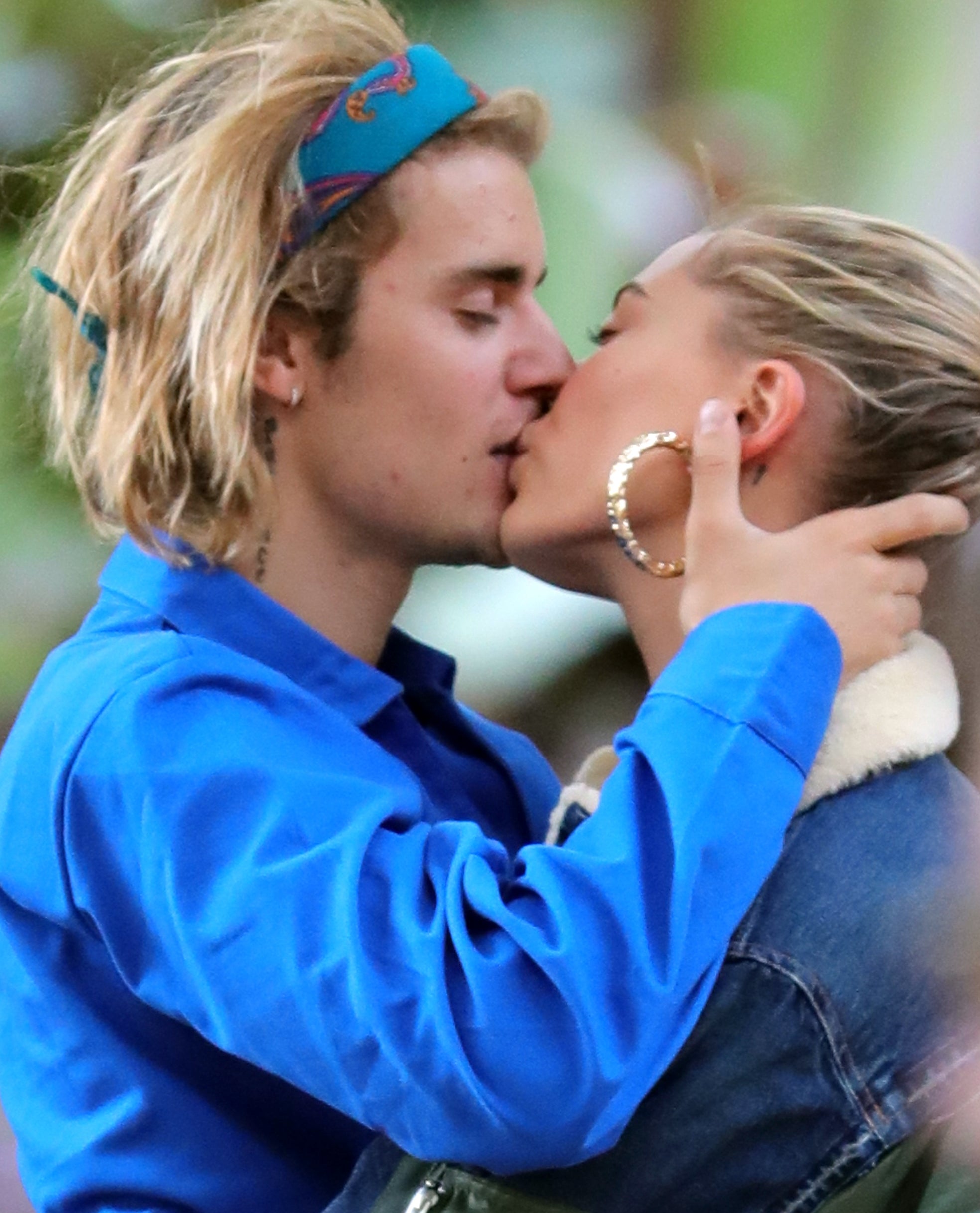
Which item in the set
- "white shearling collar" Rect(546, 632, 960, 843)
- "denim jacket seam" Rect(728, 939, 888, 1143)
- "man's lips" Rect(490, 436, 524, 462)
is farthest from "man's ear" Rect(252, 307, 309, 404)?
"denim jacket seam" Rect(728, 939, 888, 1143)

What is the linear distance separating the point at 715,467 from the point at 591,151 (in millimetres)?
342

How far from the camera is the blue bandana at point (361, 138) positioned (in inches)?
35.6

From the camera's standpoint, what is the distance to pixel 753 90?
88cm

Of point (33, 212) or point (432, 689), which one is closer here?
point (432, 689)

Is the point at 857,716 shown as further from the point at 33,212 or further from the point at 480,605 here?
the point at 33,212

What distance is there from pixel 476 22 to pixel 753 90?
29cm

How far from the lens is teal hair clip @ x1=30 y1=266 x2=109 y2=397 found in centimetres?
91

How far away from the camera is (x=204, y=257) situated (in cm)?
86

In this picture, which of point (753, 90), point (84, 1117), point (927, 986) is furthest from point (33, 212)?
point (927, 986)

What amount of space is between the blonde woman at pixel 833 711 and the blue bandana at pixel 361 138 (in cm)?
18

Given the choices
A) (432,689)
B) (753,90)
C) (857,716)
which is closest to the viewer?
(857,716)

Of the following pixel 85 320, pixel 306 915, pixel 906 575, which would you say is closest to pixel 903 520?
pixel 906 575

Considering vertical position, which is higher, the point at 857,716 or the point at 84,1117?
the point at 857,716

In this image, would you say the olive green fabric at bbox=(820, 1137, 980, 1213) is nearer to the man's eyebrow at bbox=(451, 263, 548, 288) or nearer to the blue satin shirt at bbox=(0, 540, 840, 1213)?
the blue satin shirt at bbox=(0, 540, 840, 1213)
